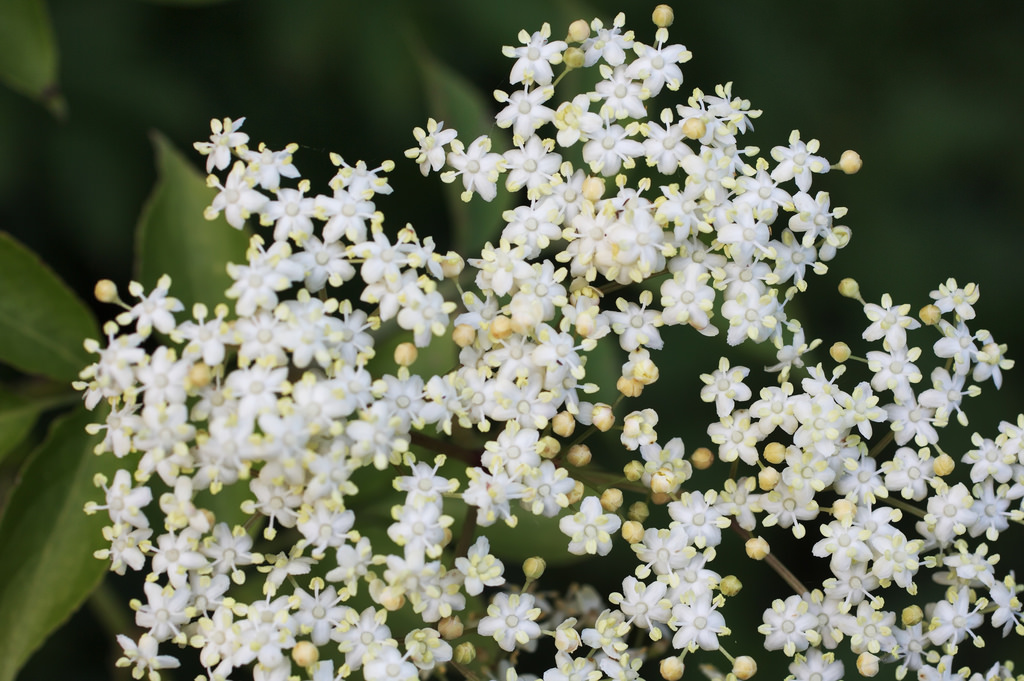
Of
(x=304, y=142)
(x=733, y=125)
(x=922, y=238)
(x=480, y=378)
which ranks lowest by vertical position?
(x=480, y=378)

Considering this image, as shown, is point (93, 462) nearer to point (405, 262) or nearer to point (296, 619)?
point (296, 619)

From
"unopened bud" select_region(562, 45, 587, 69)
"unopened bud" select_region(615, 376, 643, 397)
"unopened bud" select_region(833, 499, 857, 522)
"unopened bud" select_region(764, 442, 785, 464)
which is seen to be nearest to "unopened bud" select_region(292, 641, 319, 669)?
"unopened bud" select_region(615, 376, 643, 397)

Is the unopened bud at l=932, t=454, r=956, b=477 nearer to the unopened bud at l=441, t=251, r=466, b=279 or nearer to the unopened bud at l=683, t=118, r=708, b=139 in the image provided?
the unopened bud at l=683, t=118, r=708, b=139

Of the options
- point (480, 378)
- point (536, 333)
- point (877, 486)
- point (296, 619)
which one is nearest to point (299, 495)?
point (296, 619)

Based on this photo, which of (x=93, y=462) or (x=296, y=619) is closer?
(x=296, y=619)

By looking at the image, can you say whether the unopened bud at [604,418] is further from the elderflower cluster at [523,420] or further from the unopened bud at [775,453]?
the unopened bud at [775,453]

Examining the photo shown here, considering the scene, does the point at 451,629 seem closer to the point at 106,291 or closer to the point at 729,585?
the point at 729,585
